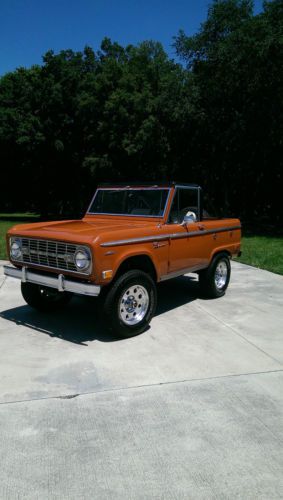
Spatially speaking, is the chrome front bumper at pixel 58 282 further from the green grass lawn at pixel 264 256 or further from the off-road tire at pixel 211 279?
the green grass lawn at pixel 264 256

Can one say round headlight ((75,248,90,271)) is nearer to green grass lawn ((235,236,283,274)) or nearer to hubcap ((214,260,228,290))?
hubcap ((214,260,228,290))

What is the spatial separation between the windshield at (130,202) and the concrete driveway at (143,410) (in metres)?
1.67

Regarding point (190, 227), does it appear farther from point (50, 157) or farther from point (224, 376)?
point (50, 157)

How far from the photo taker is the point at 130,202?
6133 mm

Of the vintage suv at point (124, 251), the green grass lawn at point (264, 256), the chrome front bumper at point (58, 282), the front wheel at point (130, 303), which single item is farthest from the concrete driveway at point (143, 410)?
the green grass lawn at point (264, 256)

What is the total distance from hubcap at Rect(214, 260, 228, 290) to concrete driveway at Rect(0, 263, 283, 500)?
146cm

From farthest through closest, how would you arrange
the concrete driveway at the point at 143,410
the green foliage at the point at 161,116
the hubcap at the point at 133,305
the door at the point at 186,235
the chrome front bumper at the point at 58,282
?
the green foliage at the point at 161,116, the door at the point at 186,235, the hubcap at the point at 133,305, the chrome front bumper at the point at 58,282, the concrete driveway at the point at 143,410

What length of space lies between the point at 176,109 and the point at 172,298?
619 inches

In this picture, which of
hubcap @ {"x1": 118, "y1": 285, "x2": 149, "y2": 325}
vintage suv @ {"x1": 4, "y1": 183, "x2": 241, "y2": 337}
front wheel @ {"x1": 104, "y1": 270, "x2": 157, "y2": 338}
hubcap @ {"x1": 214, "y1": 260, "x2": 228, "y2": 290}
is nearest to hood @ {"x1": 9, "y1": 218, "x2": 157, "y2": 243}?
vintage suv @ {"x1": 4, "y1": 183, "x2": 241, "y2": 337}

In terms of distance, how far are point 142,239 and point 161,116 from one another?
754 inches

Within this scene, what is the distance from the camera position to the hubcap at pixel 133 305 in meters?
4.84

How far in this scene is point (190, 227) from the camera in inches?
235

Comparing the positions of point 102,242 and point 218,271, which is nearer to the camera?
point 102,242

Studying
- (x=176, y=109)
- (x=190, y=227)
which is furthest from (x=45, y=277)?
(x=176, y=109)
